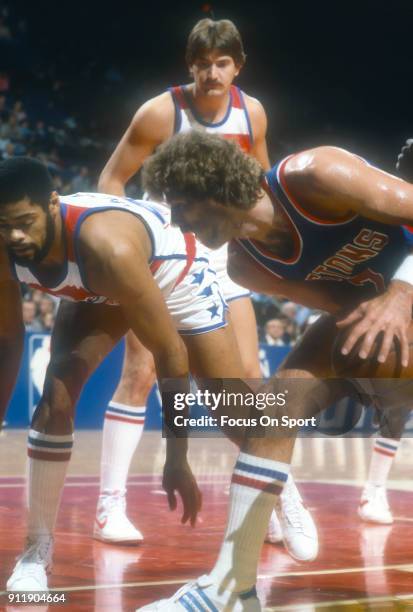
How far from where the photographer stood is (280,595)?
338 centimetres

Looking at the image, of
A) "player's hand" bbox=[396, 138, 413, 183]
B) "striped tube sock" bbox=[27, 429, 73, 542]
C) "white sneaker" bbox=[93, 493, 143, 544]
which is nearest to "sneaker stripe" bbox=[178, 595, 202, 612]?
"striped tube sock" bbox=[27, 429, 73, 542]

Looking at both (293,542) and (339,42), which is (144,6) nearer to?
(339,42)

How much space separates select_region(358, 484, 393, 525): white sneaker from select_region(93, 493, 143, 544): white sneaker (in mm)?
1246

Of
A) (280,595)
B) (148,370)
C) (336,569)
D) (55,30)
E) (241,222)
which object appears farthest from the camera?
(55,30)

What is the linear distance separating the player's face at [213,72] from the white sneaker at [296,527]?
80.8 inches

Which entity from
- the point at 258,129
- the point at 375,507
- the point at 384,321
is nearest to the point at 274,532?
the point at 375,507

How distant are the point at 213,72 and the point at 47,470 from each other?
92.7 inches

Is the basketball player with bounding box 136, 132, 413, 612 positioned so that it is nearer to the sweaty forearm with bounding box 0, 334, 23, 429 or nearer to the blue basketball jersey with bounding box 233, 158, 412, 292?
the blue basketball jersey with bounding box 233, 158, 412, 292

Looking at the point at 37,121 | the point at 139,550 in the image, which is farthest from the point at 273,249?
the point at 37,121

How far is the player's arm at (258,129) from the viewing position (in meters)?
5.26

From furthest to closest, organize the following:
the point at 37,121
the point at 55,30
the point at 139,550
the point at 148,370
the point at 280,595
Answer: the point at 55,30 → the point at 37,121 → the point at 148,370 → the point at 139,550 → the point at 280,595

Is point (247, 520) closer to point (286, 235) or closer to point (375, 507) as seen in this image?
point (286, 235)

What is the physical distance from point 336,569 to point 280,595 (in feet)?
1.75

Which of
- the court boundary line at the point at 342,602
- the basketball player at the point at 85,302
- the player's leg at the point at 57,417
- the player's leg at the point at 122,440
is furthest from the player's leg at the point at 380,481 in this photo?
the player's leg at the point at 57,417
